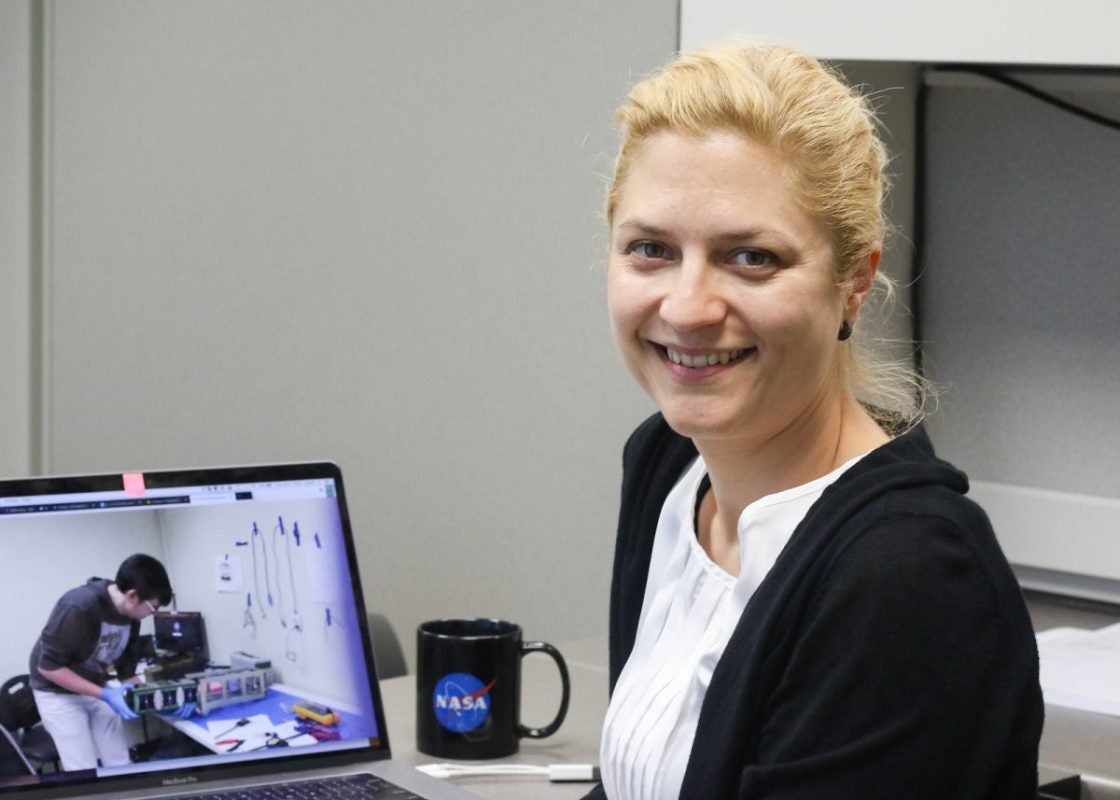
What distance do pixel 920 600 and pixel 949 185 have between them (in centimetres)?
114

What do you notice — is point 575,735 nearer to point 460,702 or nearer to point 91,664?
point 460,702

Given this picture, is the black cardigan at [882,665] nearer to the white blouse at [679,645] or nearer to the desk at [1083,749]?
the white blouse at [679,645]

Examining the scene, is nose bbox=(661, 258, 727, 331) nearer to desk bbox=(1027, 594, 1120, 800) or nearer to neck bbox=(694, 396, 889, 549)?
neck bbox=(694, 396, 889, 549)

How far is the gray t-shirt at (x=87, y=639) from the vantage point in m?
1.08

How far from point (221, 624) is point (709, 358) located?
0.40 metres

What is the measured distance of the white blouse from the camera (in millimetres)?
1037

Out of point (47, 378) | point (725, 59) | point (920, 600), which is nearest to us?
point (920, 600)

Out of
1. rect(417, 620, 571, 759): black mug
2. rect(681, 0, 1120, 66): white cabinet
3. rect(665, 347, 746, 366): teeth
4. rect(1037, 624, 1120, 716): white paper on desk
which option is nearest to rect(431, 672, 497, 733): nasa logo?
rect(417, 620, 571, 759): black mug

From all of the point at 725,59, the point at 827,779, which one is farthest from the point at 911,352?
the point at 827,779

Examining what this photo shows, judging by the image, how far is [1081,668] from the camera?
1.46m

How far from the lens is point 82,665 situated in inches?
42.6

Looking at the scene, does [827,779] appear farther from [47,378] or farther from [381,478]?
[47,378]

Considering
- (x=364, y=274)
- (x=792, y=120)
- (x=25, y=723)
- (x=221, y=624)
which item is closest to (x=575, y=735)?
(x=221, y=624)

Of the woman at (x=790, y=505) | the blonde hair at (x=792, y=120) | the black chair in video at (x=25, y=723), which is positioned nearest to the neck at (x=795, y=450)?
the woman at (x=790, y=505)
